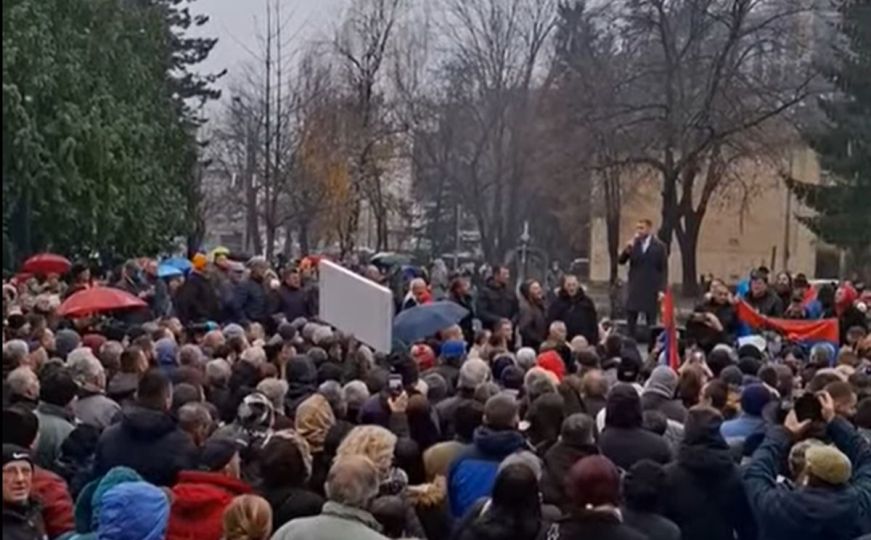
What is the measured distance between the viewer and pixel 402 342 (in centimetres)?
1461

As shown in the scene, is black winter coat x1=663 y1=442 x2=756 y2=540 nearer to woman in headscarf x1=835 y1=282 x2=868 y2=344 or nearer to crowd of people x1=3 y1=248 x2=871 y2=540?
crowd of people x1=3 y1=248 x2=871 y2=540

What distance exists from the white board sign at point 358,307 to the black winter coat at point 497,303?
5562 millimetres

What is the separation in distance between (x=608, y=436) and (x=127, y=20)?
118ft

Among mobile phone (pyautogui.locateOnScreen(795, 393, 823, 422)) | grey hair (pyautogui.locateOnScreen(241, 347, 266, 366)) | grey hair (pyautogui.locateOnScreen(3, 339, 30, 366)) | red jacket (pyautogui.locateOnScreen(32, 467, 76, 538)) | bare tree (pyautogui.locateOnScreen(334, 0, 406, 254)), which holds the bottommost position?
red jacket (pyautogui.locateOnScreen(32, 467, 76, 538))

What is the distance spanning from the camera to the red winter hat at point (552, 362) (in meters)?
12.1

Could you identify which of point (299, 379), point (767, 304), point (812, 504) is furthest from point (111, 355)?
point (767, 304)

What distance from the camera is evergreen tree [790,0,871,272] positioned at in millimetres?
42719

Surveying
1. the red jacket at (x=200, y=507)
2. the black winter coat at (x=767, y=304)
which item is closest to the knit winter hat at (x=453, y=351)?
the red jacket at (x=200, y=507)

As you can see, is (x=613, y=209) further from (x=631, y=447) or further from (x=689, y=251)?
(x=631, y=447)

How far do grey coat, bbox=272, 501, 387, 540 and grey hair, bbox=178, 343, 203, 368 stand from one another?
534 centimetres

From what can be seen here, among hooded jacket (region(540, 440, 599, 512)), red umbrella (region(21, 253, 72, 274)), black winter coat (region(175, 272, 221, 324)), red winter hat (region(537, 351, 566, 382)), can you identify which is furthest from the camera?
red umbrella (region(21, 253, 72, 274))

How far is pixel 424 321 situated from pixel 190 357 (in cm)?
375

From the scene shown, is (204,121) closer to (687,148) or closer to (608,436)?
(687,148)

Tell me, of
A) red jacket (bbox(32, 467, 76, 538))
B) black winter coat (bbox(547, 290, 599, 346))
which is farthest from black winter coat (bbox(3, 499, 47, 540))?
black winter coat (bbox(547, 290, 599, 346))
